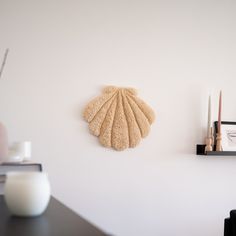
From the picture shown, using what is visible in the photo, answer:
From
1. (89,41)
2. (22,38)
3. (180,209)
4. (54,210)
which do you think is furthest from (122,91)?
(54,210)

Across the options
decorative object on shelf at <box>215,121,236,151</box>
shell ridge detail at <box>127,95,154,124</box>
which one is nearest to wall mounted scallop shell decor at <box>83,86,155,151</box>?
shell ridge detail at <box>127,95,154,124</box>

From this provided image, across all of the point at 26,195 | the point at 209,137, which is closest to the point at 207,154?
the point at 209,137

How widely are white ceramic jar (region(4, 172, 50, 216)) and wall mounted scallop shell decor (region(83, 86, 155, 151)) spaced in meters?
1.20

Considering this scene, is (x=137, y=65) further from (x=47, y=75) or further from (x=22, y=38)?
(x=22, y=38)

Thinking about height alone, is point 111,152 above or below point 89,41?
below

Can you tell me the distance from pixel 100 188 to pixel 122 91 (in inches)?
25.8

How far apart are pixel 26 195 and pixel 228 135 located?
6.01ft

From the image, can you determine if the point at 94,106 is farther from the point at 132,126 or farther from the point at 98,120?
the point at 132,126

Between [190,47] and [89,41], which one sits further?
[190,47]

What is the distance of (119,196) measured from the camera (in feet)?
7.11

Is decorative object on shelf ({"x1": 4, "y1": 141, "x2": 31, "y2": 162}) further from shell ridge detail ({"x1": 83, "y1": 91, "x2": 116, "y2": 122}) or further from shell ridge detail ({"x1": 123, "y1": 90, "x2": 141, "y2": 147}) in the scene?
shell ridge detail ({"x1": 123, "y1": 90, "x2": 141, "y2": 147})

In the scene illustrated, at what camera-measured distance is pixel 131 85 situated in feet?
7.37

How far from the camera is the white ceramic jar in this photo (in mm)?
899

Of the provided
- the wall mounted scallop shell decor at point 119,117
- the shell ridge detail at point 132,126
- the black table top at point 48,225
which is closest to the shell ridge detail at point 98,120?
the wall mounted scallop shell decor at point 119,117
